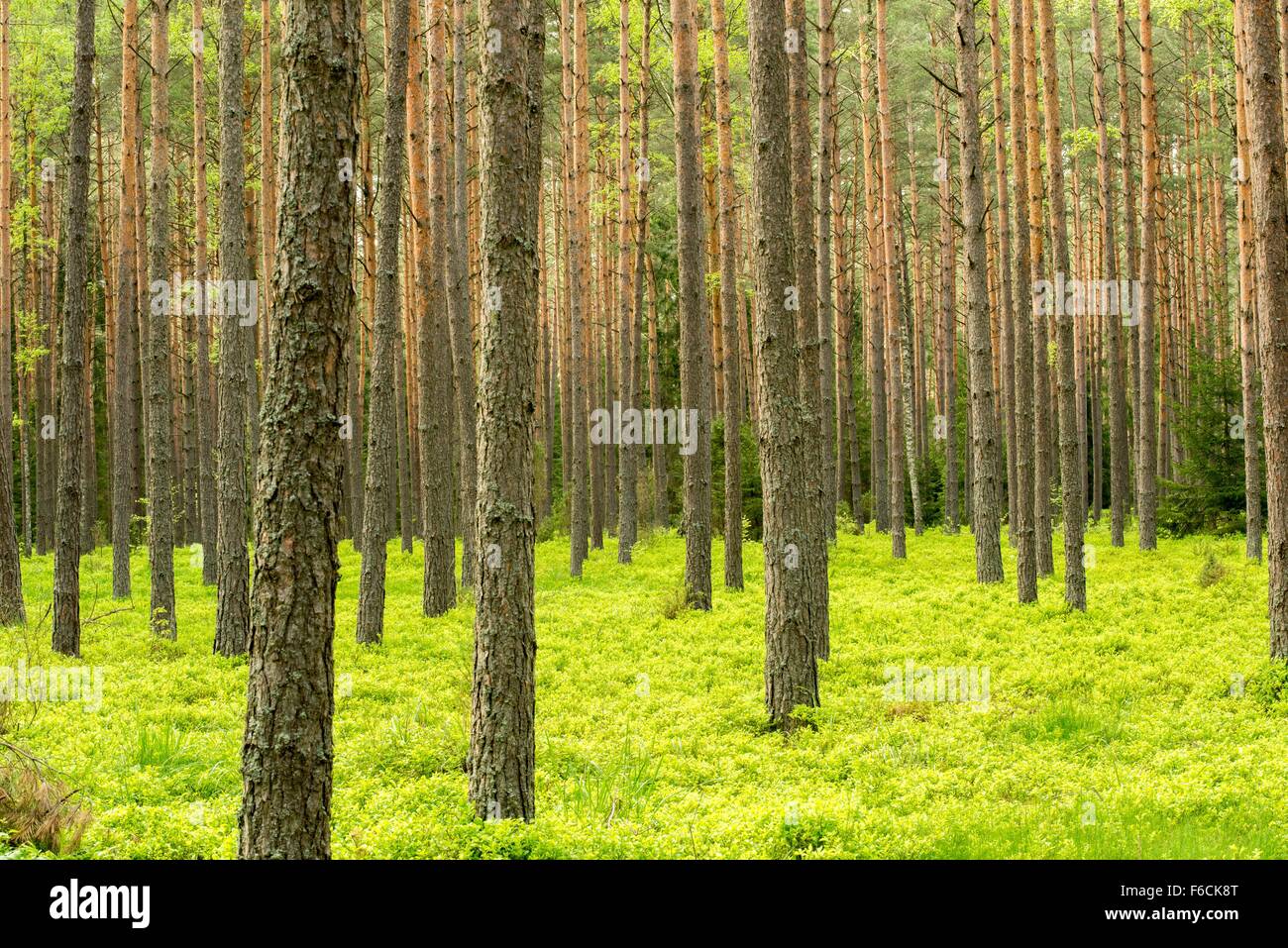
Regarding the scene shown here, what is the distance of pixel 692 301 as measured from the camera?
13.6 meters

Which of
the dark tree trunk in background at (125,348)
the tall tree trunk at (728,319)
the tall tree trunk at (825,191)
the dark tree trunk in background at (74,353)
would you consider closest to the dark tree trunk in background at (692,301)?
the tall tree trunk at (728,319)

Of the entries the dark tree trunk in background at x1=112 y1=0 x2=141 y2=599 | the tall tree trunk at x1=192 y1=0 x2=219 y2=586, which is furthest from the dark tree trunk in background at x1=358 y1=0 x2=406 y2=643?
the dark tree trunk in background at x1=112 y1=0 x2=141 y2=599

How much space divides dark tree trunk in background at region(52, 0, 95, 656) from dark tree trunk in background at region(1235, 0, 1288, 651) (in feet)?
37.1

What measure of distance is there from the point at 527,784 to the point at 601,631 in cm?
694

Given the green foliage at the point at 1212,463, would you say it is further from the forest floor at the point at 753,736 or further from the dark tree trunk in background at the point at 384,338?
the dark tree trunk in background at the point at 384,338

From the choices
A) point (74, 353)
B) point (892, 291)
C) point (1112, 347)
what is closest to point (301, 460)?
point (74, 353)

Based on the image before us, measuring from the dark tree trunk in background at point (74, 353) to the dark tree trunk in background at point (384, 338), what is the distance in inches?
120

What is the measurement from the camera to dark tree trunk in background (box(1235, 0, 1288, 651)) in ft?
29.4

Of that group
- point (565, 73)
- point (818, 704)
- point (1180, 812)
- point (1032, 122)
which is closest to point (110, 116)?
point (565, 73)

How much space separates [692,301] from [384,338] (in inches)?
162

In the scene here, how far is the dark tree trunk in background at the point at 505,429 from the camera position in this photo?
5.71 meters

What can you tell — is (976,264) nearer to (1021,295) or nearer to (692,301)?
(1021,295)

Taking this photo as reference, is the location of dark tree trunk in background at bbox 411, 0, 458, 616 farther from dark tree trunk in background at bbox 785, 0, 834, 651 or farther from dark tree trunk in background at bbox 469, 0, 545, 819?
dark tree trunk in background at bbox 469, 0, 545, 819
